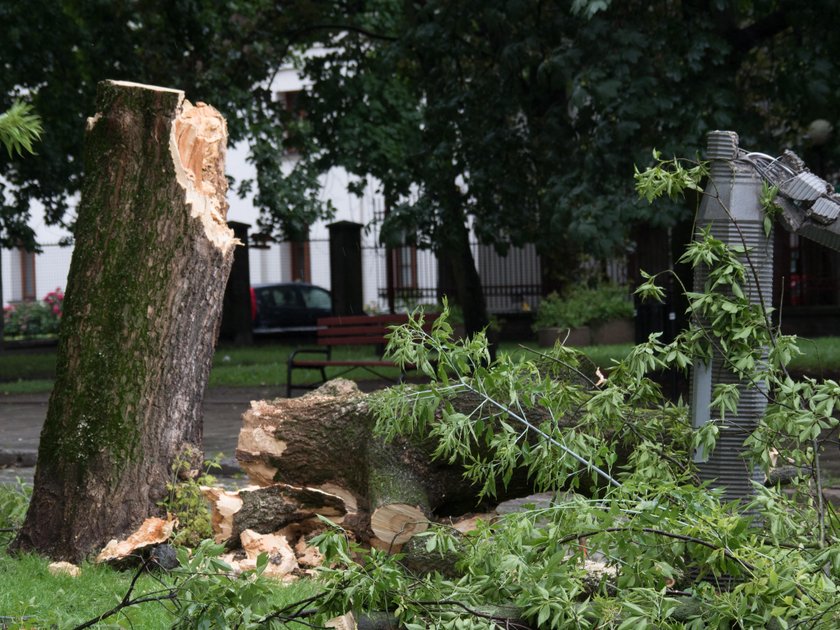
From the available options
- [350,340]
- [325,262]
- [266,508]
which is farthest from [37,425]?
[325,262]

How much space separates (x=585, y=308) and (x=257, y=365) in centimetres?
660

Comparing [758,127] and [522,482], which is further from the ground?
[758,127]

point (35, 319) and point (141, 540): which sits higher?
point (35, 319)

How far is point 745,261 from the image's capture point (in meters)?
3.89

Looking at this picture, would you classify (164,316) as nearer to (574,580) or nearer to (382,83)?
(574,580)

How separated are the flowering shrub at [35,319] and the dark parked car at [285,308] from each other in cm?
663

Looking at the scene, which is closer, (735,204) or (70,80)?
(735,204)

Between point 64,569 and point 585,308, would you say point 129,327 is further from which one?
point 585,308

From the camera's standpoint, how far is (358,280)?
25203 millimetres

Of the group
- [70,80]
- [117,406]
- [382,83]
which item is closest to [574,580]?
[117,406]

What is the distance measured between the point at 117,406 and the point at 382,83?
39.2 feet

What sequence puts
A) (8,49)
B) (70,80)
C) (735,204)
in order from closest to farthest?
(735,204) < (8,49) < (70,80)

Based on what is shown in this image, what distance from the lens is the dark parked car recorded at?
29312mm

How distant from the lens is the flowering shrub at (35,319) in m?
32.3
